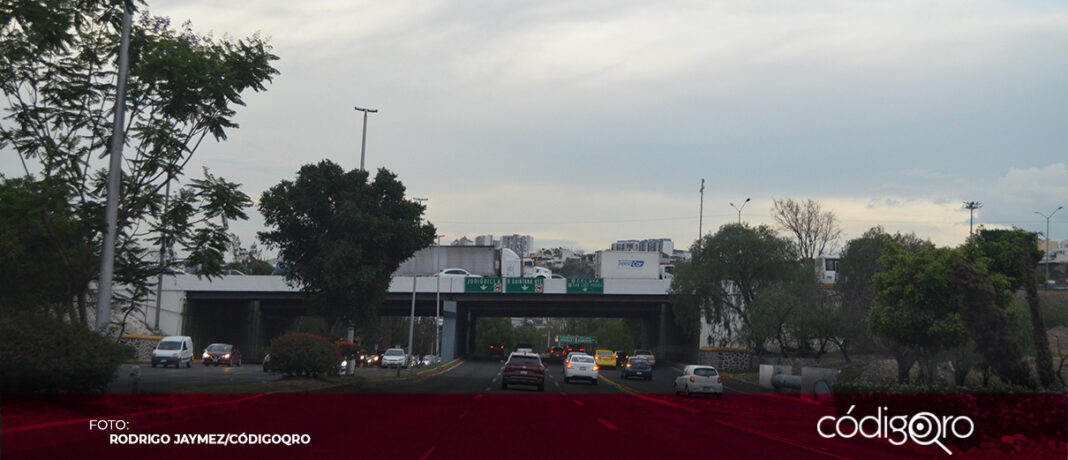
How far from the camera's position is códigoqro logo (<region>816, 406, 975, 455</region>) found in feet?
57.0

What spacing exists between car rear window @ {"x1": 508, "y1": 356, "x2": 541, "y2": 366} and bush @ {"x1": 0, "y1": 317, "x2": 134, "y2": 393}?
19902 mm

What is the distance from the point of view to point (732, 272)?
62000 millimetres

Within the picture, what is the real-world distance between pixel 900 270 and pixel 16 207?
37.5 metres

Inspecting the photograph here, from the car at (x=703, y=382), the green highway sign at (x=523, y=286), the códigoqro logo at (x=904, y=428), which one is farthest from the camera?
the green highway sign at (x=523, y=286)

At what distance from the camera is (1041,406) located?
696 inches

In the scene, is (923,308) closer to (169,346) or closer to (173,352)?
(173,352)

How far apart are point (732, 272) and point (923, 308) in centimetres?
2161

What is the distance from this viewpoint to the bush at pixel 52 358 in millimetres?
15773

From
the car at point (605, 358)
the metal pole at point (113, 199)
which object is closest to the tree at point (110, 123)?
the metal pole at point (113, 199)

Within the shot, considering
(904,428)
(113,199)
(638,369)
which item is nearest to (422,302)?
(638,369)

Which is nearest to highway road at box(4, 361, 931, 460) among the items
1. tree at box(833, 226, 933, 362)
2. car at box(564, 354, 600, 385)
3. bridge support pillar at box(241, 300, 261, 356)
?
car at box(564, 354, 600, 385)

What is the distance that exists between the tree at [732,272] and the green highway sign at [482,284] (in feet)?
54.1

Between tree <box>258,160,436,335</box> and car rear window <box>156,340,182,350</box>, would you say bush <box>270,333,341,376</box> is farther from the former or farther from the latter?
car rear window <box>156,340,182,350</box>

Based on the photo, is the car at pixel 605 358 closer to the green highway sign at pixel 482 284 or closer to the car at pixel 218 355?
the green highway sign at pixel 482 284
